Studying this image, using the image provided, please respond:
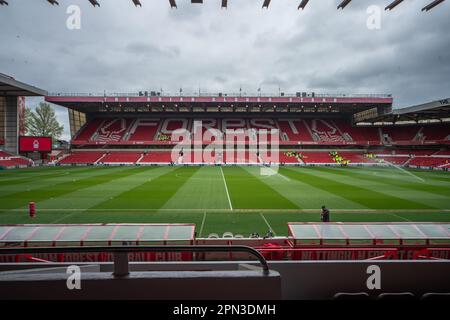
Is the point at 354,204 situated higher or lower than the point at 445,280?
lower

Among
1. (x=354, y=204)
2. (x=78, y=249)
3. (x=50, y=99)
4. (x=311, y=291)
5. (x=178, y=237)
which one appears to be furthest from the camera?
(x=50, y=99)

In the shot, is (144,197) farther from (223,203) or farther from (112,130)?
(112,130)

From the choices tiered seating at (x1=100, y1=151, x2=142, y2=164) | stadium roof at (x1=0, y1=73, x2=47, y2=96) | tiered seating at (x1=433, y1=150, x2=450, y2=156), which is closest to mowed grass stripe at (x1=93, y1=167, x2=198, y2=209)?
stadium roof at (x1=0, y1=73, x2=47, y2=96)

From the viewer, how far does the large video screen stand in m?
48.3

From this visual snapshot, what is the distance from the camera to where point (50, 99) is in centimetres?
4997

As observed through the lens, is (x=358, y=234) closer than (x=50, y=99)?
Yes

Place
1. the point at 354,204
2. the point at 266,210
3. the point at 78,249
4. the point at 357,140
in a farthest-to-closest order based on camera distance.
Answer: the point at 357,140 → the point at 354,204 → the point at 266,210 → the point at 78,249

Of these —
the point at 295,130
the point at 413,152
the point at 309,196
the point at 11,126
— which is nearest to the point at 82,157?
the point at 11,126

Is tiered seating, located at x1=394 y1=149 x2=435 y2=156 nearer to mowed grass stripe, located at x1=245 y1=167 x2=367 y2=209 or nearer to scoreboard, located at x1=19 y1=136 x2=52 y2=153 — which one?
mowed grass stripe, located at x1=245 y1=167 x2=367 y2=209

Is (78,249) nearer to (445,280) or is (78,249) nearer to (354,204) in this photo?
(445,280)

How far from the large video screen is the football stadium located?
0.18 meters

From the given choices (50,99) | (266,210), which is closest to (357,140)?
(266,210)

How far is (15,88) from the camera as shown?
41.7 meters

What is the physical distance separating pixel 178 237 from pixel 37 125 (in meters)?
79.6
